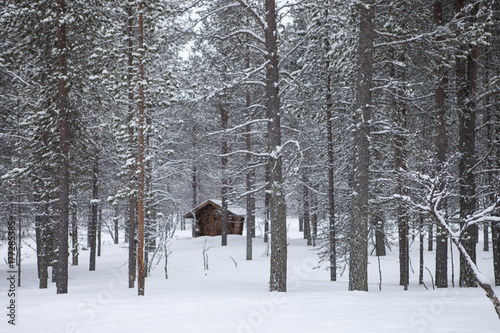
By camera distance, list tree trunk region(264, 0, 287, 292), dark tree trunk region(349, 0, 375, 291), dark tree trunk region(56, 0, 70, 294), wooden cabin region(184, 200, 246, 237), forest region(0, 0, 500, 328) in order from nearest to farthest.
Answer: dark tree trunk region(349, 0, 375, 291)
forest region(0, 0, 500, 328)
tree trunk region(264, 0, 287, 292)
dark tree trunk region(56, 0, 70, 294)
wooden cabin region(184, 200, 246, 237)

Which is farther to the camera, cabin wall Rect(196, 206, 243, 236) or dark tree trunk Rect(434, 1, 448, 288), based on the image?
cabin wall Rect(196, 206, 243, 236)

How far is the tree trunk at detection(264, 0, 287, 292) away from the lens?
10.2 m

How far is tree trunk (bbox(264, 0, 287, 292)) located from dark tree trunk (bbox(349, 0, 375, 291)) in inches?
74.0

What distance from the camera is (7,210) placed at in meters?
17.7

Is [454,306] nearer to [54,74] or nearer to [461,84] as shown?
[461,84]

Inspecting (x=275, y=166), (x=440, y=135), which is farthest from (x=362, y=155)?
(x=440, y=135)

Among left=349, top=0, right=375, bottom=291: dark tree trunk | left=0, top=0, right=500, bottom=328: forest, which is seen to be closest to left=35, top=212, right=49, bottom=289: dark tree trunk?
left=0, top=0, right=500, bottom=328: forest

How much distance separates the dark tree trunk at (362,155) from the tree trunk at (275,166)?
6.17 ft

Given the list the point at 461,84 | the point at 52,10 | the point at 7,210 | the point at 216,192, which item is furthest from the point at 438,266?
the point at 216,192

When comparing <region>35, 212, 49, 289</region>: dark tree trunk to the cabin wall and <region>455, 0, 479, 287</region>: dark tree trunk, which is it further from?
the cabin wall

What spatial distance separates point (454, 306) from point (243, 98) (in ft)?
60.5

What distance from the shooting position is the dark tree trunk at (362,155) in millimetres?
9484

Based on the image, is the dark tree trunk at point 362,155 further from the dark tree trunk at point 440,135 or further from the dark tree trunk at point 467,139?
the dark tree trunk at point 467,139

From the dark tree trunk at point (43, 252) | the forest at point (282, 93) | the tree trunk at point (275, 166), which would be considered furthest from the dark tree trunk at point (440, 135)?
the dark tree trunk at point (43, 252)
